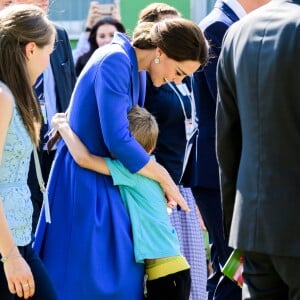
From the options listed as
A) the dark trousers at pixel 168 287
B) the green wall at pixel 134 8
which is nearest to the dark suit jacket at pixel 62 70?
the dark trousers at pixel 168 287

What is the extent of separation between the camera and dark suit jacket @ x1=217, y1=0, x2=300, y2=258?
3.39 metres

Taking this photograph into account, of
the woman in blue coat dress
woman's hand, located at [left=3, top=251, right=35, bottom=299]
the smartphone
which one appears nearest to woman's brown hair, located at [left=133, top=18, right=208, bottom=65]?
the woman in blue coat dress

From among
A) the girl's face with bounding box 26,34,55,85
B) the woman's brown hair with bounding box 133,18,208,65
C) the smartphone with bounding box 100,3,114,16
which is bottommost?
the smartphone with bounding box 100,3,114,16

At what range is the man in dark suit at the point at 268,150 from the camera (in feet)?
11.1

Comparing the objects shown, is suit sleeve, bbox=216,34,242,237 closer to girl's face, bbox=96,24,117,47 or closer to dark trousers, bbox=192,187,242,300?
dark trousers, bbox=192,187,242,300

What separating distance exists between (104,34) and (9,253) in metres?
4.63

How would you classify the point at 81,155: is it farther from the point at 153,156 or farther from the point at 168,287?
the point at 168,287

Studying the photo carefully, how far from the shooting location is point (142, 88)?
16.2ft

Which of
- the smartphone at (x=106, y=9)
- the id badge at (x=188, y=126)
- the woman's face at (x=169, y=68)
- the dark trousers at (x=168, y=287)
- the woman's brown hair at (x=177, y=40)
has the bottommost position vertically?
the dark trousers at (x=168, y=287)

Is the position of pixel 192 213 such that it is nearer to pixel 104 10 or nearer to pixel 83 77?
pixel 83 77

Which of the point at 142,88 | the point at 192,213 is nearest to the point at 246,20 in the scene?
the point at 142,88

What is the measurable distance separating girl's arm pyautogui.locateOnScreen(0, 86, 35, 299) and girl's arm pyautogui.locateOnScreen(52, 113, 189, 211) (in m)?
0.90

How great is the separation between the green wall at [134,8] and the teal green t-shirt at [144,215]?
488 centimetres

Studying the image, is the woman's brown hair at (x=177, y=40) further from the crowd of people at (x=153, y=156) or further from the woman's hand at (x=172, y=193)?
the woman's hand at (x=172, y=193)
